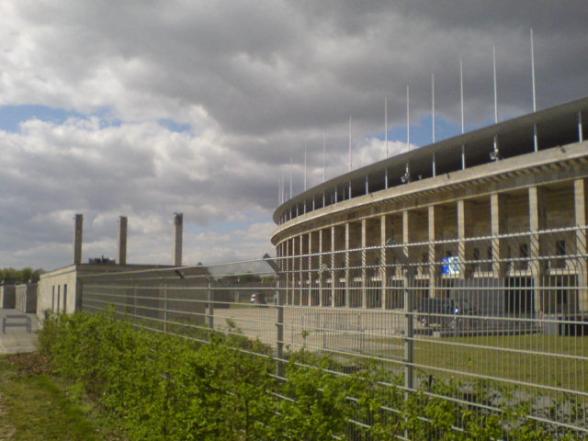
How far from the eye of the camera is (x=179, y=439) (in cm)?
595

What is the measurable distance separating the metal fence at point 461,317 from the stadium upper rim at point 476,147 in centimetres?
3367

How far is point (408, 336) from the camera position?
513 centimetres

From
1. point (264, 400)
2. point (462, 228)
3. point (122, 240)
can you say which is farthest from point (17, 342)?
point (462, 228)

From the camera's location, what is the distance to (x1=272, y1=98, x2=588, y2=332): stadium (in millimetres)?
4336

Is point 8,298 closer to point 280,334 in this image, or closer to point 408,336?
point 280,334

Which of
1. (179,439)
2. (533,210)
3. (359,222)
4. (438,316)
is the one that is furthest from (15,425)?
(359,222)

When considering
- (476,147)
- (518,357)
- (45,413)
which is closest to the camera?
(518,357)

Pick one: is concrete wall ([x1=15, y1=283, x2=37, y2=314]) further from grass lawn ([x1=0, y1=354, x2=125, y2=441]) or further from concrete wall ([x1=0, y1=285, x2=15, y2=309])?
grass lawn ([x1=0, y1=354, x2=125, y2=441])

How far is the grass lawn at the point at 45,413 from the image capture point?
8578 mm

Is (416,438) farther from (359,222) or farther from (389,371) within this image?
(359,222)

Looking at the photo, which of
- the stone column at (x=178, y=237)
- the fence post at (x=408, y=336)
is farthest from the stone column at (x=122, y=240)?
the fence post at (x=408, y=336)

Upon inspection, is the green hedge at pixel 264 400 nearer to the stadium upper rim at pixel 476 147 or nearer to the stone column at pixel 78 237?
the stone column at pixel 78 237

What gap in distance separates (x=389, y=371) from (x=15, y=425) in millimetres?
6476

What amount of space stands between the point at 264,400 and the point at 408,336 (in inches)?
56.0
